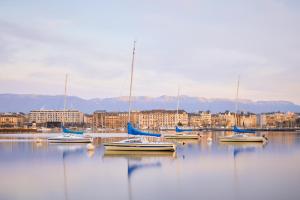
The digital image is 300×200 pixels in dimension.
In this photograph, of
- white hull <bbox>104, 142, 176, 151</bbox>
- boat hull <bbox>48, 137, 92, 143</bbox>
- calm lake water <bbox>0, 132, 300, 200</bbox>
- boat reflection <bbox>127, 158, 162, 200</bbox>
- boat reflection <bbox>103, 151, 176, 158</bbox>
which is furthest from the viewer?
boat hull <bbox>48, 137, 92, 143</bbox>

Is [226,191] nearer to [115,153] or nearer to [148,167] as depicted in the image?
[148,167]

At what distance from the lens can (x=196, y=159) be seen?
3306cm

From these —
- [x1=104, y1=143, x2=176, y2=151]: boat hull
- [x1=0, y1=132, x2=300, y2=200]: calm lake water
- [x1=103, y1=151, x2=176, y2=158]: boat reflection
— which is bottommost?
[x1=0, y1=132, x2=300, y2=200]: calm lake water

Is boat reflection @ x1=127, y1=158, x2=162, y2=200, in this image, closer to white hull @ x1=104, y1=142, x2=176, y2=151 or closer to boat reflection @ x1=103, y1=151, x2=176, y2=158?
boat reflection @ x1=103, y1=151, x2=176, y2=158

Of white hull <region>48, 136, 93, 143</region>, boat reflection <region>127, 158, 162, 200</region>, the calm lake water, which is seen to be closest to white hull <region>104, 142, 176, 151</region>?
the calm lake water

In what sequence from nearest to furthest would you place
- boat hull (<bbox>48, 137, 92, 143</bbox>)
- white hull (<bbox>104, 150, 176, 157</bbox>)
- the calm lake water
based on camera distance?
the calm lake water < white hull (<bbox>104, 150, 176, 157</bbox>) < boat hull (<bbox>48, 137, 92, 143</bbox>)

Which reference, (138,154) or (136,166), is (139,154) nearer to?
(138,154)

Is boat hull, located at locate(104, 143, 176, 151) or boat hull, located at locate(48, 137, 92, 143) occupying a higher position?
boat hull, located at locate(104, 143, 176, 151)

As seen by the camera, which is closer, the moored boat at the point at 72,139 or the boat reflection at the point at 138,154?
the boat reflection at the point at 138,154

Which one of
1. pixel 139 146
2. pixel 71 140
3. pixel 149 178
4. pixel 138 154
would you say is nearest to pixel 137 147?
pixel 139 146

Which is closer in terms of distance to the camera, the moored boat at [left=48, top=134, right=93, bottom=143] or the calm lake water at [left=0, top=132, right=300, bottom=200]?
the calm lake water at [left=0, top=132, right=300, bottom=200]

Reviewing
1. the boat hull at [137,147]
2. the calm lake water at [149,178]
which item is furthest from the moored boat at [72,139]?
the calm lake water at [149,178]

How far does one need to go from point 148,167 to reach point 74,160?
7454mm

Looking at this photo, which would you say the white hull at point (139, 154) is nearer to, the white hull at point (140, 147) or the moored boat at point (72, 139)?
the white hull at point (140, 147)
